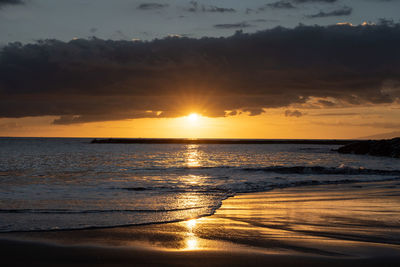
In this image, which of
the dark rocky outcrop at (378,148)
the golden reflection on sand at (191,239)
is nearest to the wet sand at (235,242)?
the golden reflection on sand at (191,239)

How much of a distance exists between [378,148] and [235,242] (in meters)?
64.1

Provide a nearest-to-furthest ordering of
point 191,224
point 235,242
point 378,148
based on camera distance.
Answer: point 235,242
point 191,224
point 378,148

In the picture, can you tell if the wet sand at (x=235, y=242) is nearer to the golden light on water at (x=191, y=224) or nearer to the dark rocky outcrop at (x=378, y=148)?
the golden light on water at (x=191, y=224)

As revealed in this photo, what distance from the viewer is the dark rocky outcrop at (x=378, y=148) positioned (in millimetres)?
60531

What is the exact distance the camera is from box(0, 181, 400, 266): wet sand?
6.93 m

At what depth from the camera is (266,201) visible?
579 inches

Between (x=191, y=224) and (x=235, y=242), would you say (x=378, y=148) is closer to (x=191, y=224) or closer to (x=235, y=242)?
(x=191, y=224)

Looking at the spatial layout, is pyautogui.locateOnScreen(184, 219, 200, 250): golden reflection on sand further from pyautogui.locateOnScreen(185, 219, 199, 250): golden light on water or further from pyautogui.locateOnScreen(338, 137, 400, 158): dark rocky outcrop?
pyautogui.locateOnScreen(338, 137, 400, 158): dark rocky outcrop

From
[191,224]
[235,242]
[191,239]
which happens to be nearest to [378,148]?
[191,224]

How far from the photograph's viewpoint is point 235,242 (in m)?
8.20

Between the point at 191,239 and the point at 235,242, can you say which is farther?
the point at 191,239

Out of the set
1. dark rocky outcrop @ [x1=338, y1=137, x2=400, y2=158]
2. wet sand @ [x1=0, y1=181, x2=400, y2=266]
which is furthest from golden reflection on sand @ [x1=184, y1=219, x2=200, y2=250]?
dark rocky outcrop @ [x1=338, y1=137, x2=400, y2=158]

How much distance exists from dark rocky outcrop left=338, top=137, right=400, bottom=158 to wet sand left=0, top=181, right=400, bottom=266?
52.9 metres

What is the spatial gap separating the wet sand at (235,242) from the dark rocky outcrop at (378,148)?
5288cm
